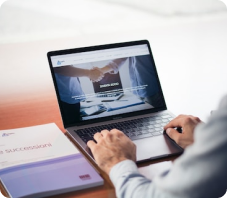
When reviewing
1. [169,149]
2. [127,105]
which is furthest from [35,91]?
[169,149]

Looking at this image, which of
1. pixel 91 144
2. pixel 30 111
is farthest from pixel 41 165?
pixel 30 111

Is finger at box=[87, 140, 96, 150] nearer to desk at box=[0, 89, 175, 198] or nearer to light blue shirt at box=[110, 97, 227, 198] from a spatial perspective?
desk at box=[0, 89, 175, 198]

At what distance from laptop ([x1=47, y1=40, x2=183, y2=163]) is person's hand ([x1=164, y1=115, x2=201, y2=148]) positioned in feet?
0.10

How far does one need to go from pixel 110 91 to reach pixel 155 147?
0.28m

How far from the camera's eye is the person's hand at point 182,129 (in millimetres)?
1242

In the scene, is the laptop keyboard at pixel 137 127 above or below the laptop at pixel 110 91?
below

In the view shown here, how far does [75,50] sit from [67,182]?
21.2 inches

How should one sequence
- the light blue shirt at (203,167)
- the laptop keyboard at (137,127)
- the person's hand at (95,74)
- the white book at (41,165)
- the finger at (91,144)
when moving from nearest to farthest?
the light blue shirt at (203,167) → the white book at (41,165) → the finger at (91,144) → the laptop keyboard at (137,127) → the person's hand at (95,74)

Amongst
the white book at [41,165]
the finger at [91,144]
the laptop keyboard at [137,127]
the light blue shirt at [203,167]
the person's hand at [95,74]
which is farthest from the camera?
the person's hand at [95,74]

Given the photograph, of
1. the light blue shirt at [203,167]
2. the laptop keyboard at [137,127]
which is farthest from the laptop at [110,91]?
the light blue shirt at [203,167]

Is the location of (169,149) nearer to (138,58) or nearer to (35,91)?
(138,58)

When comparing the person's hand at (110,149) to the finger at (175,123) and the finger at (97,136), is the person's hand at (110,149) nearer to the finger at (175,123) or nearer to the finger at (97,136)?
the finger at (97,136)

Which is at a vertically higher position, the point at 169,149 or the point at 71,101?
the point at 71,101

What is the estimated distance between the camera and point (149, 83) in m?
1.50
